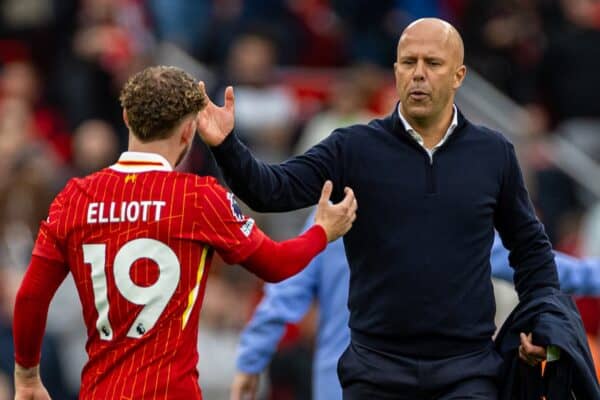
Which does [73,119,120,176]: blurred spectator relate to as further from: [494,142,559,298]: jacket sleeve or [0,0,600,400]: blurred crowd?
[494,142,559,298]: jacket sleeve

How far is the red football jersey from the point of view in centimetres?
576

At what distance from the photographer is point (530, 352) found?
6.20 m

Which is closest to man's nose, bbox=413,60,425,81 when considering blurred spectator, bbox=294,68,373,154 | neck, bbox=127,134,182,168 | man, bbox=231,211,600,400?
neck, bbox=127,134,182,168

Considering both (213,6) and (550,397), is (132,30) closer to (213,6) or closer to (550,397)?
(213,6)

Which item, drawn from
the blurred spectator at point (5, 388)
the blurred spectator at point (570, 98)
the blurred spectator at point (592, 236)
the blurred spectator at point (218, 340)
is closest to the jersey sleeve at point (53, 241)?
the blurred spectator at point (5, 388)

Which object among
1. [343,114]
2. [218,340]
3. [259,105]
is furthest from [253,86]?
[218,340]

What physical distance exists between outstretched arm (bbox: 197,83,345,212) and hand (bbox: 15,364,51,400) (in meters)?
1.04

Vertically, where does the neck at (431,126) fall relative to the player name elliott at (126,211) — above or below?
above

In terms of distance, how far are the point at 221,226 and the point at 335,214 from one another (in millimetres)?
473

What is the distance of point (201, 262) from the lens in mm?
5824

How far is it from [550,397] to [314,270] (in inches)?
65.3

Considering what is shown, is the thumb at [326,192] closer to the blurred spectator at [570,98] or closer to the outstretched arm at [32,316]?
the outstretched arm at [32,316]

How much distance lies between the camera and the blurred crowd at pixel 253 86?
37.9 ft

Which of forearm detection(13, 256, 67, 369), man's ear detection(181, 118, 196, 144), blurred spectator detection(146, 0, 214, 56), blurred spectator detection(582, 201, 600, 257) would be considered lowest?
blurred spectator detection(582, 201, 600, 257)
